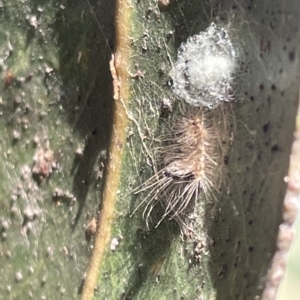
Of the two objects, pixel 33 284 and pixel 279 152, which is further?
pixel 279 152

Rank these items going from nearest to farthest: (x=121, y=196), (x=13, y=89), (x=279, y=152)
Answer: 1. (x=13, y=89)
2. (x=121, y=196)
3. (x=279, y=152)

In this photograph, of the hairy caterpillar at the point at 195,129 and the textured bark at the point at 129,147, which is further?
the hairy caterpillar at the point at 195,129

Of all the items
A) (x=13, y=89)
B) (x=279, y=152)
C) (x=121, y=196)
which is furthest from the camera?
(x=279, y=152)

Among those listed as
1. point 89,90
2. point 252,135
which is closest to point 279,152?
point 252,135

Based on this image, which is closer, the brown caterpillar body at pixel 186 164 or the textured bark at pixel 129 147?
the textured bark at pixel 129 147

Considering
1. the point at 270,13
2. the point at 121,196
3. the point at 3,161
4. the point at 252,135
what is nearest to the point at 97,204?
the point at 121,196

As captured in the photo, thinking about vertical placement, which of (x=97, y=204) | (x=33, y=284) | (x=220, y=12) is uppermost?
(x=220, y=12)

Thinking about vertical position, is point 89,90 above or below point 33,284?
above

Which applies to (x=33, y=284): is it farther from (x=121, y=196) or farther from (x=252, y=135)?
(x=252, y=135)

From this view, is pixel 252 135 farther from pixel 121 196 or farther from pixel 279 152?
pixel 121 196

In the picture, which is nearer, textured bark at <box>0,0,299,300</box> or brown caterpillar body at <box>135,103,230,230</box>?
textured bark at <box>0,0,299,300</box>
